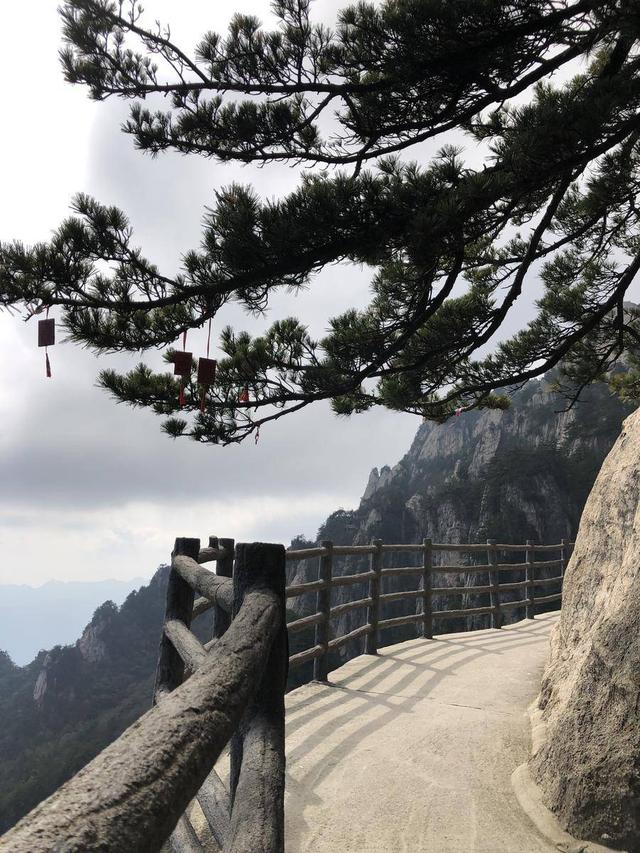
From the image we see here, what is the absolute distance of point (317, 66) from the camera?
428 cm

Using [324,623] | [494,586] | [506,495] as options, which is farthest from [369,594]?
[506,495]

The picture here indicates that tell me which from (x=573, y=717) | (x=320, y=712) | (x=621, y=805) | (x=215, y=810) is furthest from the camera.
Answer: (x=320, y=712)

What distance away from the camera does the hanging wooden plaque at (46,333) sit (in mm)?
4289

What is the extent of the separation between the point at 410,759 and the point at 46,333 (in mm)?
3903

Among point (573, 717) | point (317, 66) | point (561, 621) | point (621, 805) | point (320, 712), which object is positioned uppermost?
point (317, 66)

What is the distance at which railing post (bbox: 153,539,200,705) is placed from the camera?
245 centimetres

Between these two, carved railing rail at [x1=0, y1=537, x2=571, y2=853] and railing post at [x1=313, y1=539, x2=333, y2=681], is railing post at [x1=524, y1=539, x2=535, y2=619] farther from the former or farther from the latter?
carved railing rail at [x1=0, y1=537, x2=571, y2=853]

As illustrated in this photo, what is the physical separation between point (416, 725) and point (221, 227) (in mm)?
3803

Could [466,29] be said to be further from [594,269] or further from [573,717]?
[573,717]

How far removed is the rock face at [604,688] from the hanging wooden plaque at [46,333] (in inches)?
158

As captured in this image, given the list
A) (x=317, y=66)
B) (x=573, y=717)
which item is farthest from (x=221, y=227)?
Result: (x=573, y=717)

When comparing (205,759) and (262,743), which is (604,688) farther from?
(205,759)

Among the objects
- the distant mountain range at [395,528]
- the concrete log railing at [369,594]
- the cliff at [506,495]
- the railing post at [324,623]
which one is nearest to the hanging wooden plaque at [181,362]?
the concrete log railing at [369,594]

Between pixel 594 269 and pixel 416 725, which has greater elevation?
pixel 594 269
